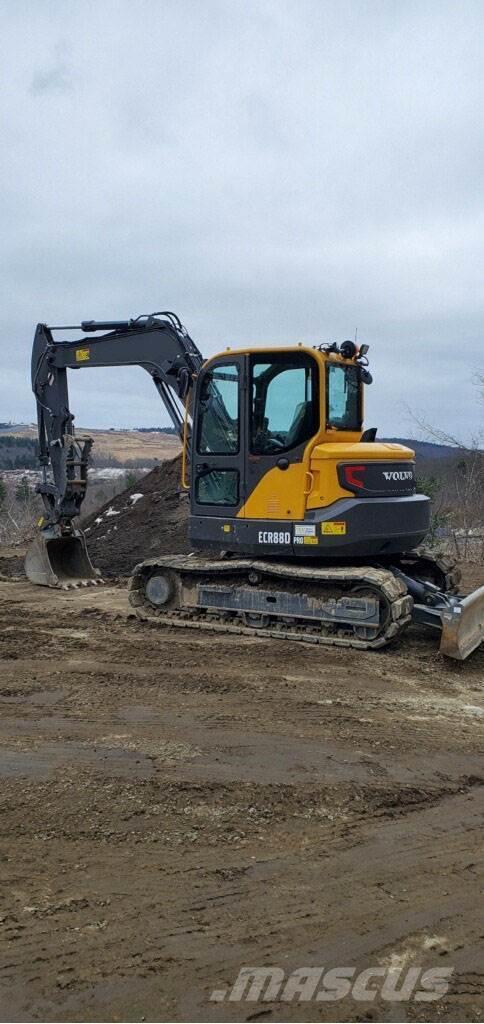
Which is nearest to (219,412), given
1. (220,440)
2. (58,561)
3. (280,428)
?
(220,440)

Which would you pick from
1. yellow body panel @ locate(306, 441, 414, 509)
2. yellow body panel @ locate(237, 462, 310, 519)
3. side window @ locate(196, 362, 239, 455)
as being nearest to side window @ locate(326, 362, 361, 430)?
yellow body panel @ locate(306, 441, 414, 509)

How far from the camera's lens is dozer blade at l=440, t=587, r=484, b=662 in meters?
7.17

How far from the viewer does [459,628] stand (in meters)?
7.20

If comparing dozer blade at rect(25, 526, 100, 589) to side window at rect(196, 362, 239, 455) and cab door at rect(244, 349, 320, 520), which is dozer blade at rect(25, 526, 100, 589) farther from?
cab door at rect(244, 349, 320, 520)

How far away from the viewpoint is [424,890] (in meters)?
3.53

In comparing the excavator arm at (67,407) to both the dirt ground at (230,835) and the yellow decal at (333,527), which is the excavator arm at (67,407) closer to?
the yellow decal at (333,527)

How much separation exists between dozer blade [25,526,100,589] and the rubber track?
2831mm

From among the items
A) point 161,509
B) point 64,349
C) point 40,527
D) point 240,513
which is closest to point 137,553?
point 161,509

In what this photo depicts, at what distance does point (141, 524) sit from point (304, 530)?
30.0 feet

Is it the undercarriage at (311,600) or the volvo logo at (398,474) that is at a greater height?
the volvo logo at (398,474)

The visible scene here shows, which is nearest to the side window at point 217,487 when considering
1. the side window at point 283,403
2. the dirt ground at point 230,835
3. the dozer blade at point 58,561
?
the side window at point 283,403

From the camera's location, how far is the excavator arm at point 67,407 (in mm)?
10203

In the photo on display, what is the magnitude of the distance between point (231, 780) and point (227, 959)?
5.31 feet

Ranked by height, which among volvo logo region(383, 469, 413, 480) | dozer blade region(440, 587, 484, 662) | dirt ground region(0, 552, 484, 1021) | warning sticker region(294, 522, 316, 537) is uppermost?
volvo logo region(383, 469, 413, 480)
